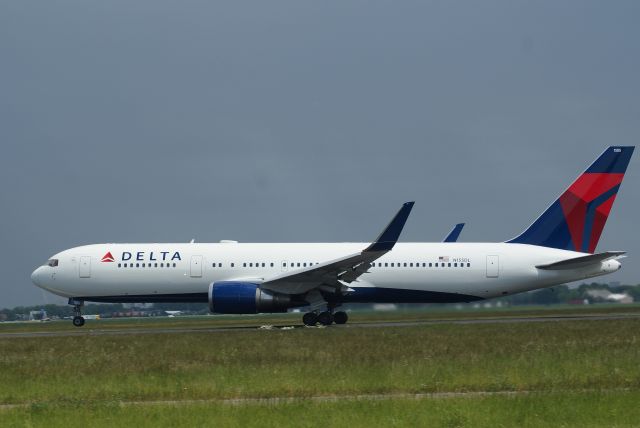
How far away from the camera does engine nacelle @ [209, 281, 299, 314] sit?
33.2 metres

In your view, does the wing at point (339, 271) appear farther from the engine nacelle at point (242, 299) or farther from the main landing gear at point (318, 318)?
the main landing gear at point (318, 318)

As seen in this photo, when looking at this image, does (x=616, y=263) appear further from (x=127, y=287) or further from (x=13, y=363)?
(x=13, y=363)

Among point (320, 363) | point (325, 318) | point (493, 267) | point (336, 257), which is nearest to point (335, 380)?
point (320, 363)

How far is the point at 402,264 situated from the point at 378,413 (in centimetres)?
2472

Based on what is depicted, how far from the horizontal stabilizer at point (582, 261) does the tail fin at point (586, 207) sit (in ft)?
5.33

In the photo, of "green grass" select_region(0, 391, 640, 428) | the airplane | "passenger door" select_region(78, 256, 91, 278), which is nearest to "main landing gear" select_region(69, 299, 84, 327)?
the airplane

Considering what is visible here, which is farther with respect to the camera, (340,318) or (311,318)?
(340,318)

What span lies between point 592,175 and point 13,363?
83.8 ft

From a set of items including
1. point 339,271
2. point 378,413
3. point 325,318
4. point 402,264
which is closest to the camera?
point 378,413

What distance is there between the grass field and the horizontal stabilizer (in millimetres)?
7766

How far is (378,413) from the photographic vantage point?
37.6 feet

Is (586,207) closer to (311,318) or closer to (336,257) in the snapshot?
(336,257)

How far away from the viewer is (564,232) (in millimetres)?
36969

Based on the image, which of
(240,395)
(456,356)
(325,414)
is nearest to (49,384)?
(240,395)
